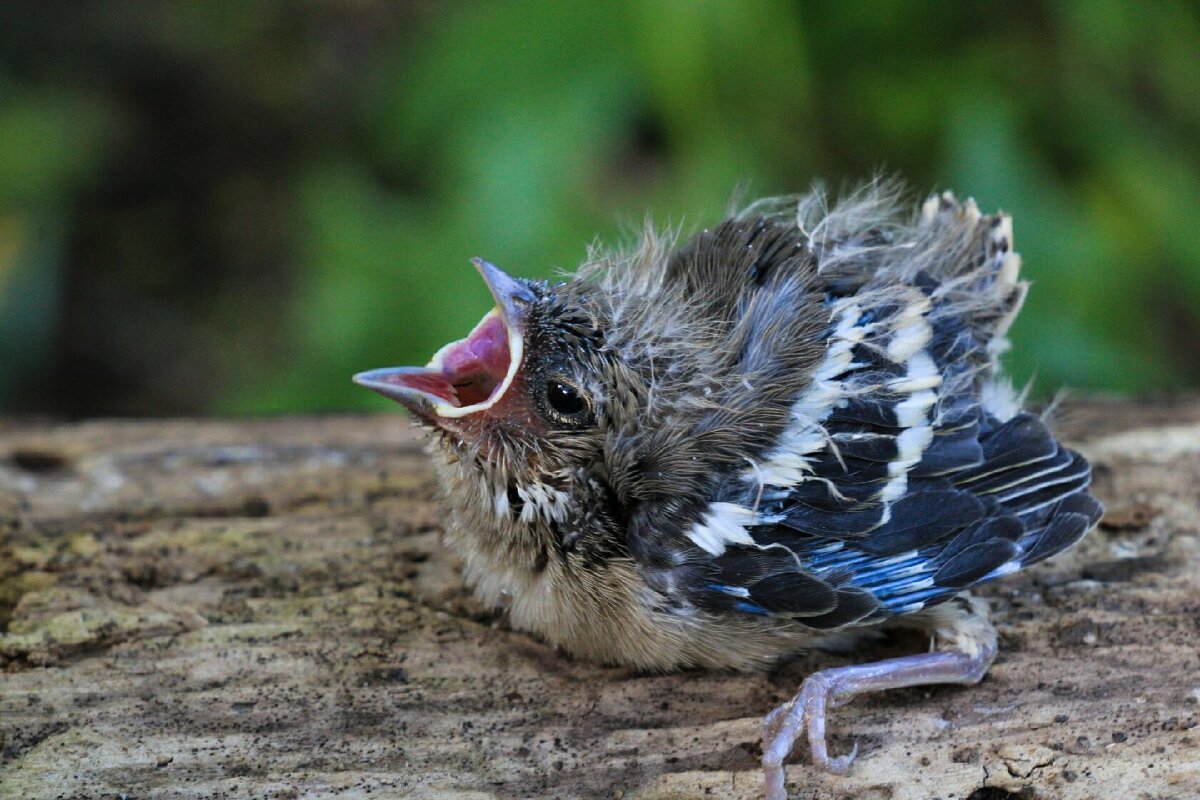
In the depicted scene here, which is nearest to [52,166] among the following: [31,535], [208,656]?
[31,535]

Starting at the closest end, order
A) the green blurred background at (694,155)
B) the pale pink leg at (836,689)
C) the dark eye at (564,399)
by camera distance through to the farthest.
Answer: the pale pink leg at (836,689) → the dark eye at (564,399) → the green blurred background at (694,155)

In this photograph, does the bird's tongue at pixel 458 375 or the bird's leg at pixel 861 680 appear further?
the bird's tongue at pixel 458 375

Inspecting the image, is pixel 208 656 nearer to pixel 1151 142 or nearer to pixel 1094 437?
pixel 1094 437

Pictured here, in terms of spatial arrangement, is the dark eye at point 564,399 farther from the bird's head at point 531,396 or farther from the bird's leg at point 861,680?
the bird's leg at point 861,680

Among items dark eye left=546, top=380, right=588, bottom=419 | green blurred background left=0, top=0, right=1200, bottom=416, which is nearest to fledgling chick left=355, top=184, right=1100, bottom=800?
dark eye left=546, top=380, right=588, bottom=419

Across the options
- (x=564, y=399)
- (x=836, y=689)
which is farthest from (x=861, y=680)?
(x=564, y=399)

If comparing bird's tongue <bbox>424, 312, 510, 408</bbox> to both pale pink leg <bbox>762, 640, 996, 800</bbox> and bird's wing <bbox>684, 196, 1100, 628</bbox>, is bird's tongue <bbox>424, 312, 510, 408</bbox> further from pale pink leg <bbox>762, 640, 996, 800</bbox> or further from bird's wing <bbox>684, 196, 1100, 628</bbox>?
pale pink leg <bbox>762, 640, 996, 800</bbox>

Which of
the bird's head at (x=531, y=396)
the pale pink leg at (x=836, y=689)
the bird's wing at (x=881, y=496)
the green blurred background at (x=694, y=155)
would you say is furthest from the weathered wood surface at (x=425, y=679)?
the green blurred background at (x=694, y=155)
